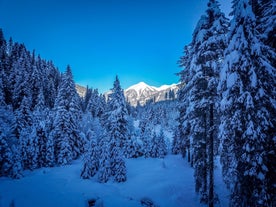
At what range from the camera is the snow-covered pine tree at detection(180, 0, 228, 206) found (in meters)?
13.0

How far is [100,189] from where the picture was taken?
1984 cm

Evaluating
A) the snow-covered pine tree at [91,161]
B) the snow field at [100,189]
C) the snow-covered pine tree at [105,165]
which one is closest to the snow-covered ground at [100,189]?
the snow field at [100,189]

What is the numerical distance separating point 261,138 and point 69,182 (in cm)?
2094

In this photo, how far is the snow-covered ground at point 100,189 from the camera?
15.5 meters

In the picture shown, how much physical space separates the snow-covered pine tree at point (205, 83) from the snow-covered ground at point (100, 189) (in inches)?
170

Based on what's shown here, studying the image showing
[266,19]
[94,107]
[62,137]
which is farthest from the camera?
[94,107]

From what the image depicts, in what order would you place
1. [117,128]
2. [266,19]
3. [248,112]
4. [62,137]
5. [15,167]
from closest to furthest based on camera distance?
[248,112] → [266,19] → [15,167] → [117,128] → [62,137]

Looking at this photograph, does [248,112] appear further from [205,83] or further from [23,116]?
[23,116]

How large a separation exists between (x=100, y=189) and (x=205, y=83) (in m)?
15.8

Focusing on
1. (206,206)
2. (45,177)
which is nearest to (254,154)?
(206,206)

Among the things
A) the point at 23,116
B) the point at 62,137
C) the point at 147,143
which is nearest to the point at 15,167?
the point at 62,137

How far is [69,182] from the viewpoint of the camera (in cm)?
2178

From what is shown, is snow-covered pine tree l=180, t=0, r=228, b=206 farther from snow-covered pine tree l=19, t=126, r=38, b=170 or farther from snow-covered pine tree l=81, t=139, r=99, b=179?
snow-covered pine tree l=19, t=126, r=38, b=170

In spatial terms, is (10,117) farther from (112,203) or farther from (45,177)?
(112,203)
